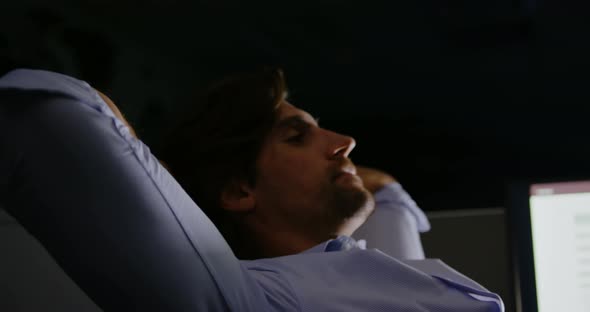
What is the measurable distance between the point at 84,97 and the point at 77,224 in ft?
0.40

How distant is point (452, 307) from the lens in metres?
0.76

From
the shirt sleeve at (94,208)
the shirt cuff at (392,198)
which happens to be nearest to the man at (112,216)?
the shirt sleeve at (94,208)

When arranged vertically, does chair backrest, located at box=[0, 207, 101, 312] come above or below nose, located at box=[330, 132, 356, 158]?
below

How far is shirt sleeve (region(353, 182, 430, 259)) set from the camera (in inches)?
48.3

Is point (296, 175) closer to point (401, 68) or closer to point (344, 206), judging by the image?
point (344, 206)

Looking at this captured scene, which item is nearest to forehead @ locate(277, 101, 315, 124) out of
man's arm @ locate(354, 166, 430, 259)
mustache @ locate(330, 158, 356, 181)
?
mustache @ locate(330, 158, 356, 181)

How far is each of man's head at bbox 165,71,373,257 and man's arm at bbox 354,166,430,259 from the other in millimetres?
131

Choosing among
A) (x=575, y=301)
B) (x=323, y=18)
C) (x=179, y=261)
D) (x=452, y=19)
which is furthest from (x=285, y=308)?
(x=452, y=19)

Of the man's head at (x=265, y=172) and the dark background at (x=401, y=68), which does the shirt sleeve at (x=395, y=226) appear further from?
the dark background at (x=401, y=68)

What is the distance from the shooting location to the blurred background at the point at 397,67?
10.5 feet

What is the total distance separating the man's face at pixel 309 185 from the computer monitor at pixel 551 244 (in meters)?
0.30

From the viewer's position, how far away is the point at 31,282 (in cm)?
91

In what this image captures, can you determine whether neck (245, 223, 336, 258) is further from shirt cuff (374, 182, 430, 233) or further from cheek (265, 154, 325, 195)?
shirt cuff (374, 182, 430, 233)

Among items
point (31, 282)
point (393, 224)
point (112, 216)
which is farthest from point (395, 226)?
point (112, 216)
